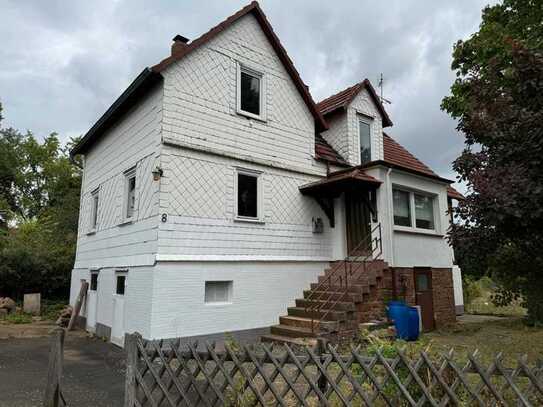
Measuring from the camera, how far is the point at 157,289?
8.52 meters

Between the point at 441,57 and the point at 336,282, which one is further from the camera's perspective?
the point at 441,57

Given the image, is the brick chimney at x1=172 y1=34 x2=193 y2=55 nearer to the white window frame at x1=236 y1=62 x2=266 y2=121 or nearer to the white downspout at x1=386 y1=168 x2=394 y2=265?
the white window frame at x1=236 y1=62 x2=266 y2=121

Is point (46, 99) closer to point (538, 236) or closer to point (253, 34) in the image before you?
point (253, 34)

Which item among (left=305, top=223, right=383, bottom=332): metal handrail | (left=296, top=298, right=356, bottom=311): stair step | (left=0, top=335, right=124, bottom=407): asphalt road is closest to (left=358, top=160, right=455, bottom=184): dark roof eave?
(left=305, top=223, right=383, bottom=332): metal handrail

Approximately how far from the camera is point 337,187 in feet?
37.4

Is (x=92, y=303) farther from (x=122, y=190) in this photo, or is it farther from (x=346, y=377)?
(x=346, y=377)

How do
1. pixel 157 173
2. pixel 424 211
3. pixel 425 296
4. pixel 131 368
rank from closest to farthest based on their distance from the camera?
pixel 131 368 < pixel 157 173 < pixel 425 296 < pixel 424 211

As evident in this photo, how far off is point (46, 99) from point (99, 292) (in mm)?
15991

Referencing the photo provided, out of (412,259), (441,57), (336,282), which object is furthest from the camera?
(441,57)

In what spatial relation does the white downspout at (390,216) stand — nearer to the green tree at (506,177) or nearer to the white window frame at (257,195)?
the white window frame at (257,195)

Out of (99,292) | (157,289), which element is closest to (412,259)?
(157,289)

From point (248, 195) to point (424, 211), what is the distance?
6784 millimetres

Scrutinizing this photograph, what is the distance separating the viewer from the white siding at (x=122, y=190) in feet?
31.2

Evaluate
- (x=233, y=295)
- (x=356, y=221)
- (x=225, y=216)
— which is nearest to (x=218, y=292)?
(x=233, y=295)
